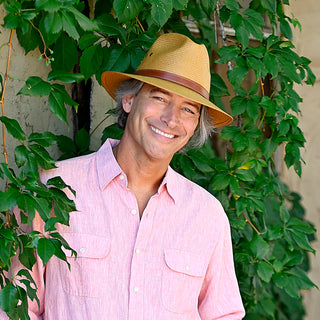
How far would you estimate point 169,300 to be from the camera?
2.04 m

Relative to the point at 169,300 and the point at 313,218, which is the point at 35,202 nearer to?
the point at 169,300

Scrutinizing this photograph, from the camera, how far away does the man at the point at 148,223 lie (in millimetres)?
1976

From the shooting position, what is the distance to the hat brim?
2.05 metres

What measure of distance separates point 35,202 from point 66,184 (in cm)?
34

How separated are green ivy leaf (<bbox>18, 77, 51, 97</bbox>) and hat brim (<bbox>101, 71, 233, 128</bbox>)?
0.37m

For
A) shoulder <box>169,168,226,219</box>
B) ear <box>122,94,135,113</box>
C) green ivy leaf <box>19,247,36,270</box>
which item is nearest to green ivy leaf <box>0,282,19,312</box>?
green ivy leaf <box>19,247,36,270</box>

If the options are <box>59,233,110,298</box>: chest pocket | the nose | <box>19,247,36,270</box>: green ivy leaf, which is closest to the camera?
<box>19,247,36,270</box>: green ivy leaf

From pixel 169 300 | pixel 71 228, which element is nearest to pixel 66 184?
pixel 71 228

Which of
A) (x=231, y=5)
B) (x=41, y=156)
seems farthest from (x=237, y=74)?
(x=41, y=156)

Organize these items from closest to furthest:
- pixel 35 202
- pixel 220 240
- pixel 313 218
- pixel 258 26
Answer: pixel 35 202
pixel 220 240
pixel 258 26
pixel 313 218

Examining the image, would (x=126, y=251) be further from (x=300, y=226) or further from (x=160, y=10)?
(x=300, y=226)

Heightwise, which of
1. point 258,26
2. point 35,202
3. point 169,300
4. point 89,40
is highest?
point 258,26

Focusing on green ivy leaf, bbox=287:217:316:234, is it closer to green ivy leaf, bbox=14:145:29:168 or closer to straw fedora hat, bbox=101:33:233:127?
straw fedora hat, bbox=101:33:233:127

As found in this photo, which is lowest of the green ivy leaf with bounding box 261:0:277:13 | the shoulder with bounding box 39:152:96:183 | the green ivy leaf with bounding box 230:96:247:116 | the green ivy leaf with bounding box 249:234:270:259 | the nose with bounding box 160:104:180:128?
the green ivy leaf with bounding box 249:234:270:259
